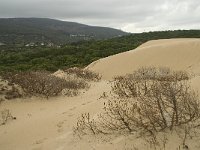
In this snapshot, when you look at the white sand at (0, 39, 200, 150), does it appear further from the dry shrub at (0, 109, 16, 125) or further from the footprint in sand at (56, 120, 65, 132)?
the dry shrub at (0, 109, 16, 125)

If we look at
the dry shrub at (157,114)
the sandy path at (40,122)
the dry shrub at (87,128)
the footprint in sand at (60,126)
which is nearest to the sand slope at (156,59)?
the sandy path at (40,122)

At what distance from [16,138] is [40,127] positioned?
0.72m

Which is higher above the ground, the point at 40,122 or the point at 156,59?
the point at 156,59

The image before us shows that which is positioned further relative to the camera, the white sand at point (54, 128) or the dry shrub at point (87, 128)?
the dry shrub at point (87, 128)

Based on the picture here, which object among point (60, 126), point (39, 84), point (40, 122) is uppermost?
point (39, 84)

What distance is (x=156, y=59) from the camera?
23594 mm

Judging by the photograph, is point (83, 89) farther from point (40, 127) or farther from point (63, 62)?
point (63, 62)

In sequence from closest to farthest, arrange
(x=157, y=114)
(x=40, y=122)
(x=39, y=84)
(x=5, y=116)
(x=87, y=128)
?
1. (x=157, y=114)
2. (x=87, y=128)
3. (x=40, y=122)
4. (x=5, y=116)
5. (x=39, y=84)

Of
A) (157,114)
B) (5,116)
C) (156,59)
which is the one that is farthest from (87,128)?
(156,59)

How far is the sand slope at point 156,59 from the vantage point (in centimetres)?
2197

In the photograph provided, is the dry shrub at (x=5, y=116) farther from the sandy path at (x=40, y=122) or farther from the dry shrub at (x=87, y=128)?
the dry shrub at (x=87, y=128)

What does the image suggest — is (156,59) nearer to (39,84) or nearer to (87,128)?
(39,84)

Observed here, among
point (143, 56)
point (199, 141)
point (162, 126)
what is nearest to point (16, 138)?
point (162, 126)

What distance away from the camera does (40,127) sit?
9039 millimetres
